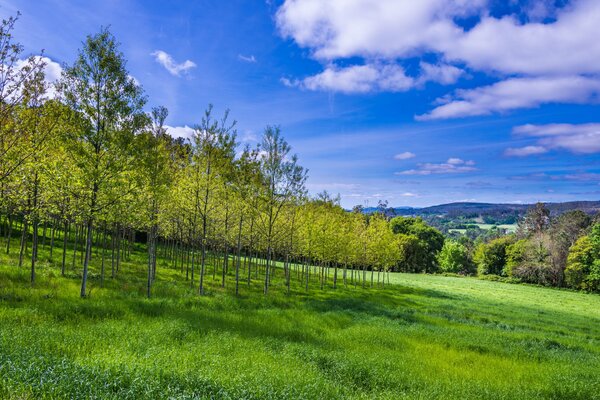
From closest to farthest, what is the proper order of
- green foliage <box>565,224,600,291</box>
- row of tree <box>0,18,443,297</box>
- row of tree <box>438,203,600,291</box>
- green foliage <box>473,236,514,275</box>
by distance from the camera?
row of tree <box>0,18,443,297</box>, green foliage <box>565,224,600,291</box>, row of tree <box>438,203,600,291</box>, green foliage <box>473,236,514,275</box>

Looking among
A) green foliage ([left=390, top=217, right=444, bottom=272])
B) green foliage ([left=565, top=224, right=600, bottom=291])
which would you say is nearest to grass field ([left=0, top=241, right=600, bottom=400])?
green foliage ([left=565, top=224, right=600, bottom=291])

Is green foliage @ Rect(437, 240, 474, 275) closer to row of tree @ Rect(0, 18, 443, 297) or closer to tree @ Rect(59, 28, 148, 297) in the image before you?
row of tree @ Rect(0, 18, 443, 297)

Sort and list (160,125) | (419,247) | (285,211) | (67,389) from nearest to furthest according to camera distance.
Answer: (67,389) → (160,125) → (285,211) → (419,247)

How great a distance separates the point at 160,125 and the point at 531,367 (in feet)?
80.0

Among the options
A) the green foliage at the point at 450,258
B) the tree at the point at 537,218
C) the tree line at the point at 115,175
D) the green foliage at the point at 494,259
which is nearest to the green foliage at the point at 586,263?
the green foliage at the point at 494,259

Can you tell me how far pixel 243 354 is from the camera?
11.1 m

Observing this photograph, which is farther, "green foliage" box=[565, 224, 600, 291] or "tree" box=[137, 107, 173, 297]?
"green foliage" box=[565, 224, 600, 291]

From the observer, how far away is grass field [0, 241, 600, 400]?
7699mm

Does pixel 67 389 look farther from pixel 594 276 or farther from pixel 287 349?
pixel 594 276

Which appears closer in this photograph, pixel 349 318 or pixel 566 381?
pixel 566 381

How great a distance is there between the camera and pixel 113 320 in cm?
1323

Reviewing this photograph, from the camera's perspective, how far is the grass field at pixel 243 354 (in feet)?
25.3

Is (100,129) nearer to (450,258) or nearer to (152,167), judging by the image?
(152,167)

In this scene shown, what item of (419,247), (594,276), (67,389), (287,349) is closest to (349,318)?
(287,349)
